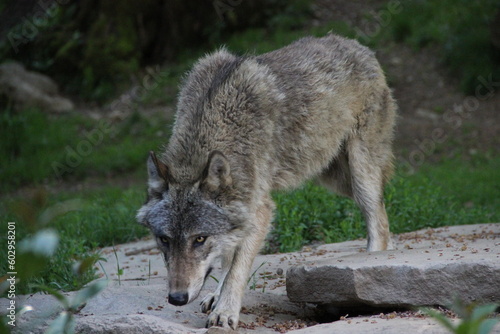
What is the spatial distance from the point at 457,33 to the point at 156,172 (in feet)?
34.6

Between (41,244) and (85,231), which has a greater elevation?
(85,231)

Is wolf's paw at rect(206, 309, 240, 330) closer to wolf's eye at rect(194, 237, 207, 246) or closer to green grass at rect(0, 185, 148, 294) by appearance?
wolf's eye at rect(194, 237, 207, 246)

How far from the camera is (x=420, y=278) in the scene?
4.35m

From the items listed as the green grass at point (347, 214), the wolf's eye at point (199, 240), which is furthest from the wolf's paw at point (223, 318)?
the green grass at point (347, 214)

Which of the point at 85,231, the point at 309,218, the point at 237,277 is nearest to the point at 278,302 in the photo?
the point at 237,277

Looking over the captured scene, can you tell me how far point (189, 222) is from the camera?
4430mm

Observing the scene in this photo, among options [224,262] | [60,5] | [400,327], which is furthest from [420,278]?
[60,5]

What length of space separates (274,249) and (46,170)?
616 cm

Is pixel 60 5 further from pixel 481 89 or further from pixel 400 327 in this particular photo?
pixel 400 327

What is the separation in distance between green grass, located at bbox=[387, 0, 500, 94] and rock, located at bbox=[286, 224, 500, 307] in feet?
29.5

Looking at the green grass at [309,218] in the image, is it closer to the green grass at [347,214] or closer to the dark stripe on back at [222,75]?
the green grass at [347,214]

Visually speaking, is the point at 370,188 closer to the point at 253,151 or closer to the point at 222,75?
the point at 253,151

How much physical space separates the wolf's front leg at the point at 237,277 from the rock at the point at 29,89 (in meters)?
9.49

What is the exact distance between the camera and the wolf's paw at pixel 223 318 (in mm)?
4426
